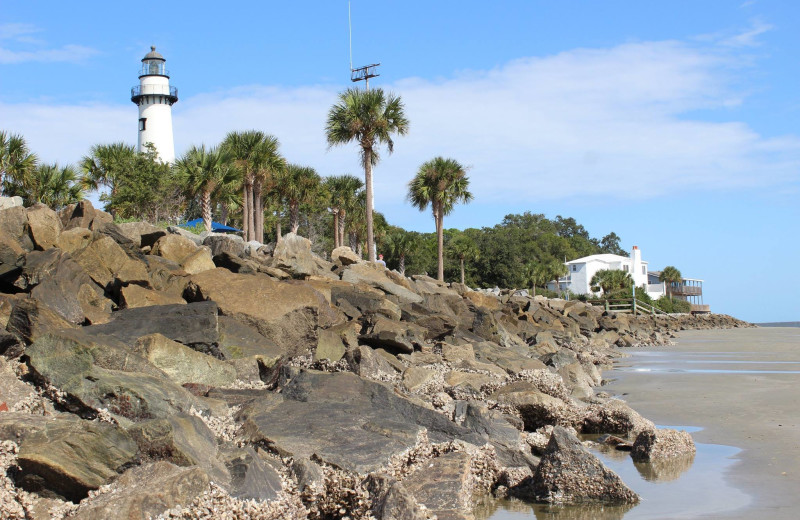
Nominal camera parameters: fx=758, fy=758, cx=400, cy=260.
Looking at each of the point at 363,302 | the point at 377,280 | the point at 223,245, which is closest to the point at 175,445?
the point at 363,302

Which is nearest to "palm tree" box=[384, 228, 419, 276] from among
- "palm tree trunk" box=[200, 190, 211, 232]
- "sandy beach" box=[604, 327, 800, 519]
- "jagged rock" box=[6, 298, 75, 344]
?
"palm tree trunk" box=[200, 190, 211, 232]

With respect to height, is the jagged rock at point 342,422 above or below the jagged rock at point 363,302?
below

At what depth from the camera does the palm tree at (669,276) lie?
3482 inches

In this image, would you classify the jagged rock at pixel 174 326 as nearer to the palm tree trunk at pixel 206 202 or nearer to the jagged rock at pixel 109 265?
the jagged rock at pixel 109 265

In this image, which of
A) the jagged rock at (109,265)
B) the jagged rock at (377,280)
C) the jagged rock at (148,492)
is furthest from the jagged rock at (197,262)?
the jagged rock at (148,492)

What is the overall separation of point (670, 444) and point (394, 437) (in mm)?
3019

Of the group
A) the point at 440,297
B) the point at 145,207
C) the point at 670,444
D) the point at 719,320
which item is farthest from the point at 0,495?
the point at 719,320

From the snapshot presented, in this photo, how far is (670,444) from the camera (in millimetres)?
7480

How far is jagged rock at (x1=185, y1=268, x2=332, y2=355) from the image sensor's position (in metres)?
9.81

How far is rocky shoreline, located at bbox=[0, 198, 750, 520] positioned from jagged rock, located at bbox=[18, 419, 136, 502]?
0.01 metres

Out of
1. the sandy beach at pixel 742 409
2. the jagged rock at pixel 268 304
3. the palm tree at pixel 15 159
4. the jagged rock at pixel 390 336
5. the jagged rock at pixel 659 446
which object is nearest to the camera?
the sandy beach at pixel 742 409

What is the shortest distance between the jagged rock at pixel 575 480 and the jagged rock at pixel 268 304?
4.56 meters

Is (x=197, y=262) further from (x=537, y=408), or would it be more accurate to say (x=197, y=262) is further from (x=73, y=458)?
(x=73, y=458)

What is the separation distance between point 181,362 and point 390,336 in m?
4.04
